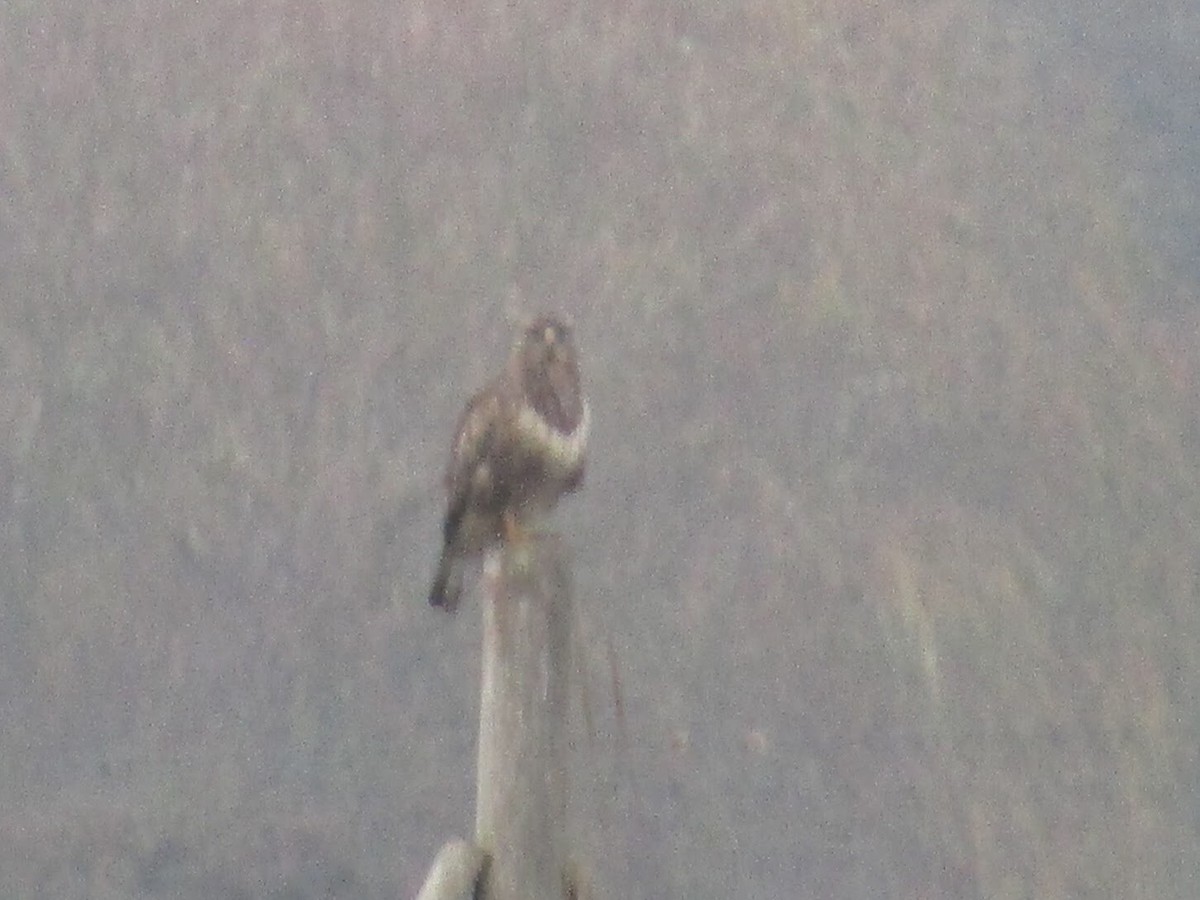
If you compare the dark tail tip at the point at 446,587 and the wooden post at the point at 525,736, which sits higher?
the dark tail tip at the point at 446,587

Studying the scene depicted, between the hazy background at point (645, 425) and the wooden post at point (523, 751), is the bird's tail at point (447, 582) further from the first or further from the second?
the hazy background at point (645, 425)

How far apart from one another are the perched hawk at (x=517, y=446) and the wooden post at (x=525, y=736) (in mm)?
A: 697

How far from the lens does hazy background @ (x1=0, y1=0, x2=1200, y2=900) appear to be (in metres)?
5.61

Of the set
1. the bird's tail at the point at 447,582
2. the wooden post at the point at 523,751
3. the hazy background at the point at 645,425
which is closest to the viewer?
the wooden post at the point at 523,751

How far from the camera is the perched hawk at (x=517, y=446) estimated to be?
2270mm

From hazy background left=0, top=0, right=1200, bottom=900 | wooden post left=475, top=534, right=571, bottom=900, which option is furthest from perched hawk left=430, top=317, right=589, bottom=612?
hazy background left=0, top=0, right=1200, bottom=900

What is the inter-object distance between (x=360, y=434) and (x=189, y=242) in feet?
3.68

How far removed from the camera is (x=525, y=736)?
1497 mm

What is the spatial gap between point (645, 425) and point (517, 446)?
11.9 feet

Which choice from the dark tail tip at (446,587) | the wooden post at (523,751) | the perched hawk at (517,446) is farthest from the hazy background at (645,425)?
the wooden post at (523,751)

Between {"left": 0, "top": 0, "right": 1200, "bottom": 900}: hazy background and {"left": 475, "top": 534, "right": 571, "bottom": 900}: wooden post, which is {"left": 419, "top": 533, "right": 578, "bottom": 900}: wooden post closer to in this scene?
{"left": 475, "top": 534, "right": 571, "bottom": 900}: wooden post

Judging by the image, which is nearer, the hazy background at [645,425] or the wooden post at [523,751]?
the wooden post at [523,751]

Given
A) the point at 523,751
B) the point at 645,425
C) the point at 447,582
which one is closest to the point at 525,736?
the point at 523,751

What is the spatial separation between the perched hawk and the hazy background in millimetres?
2793
